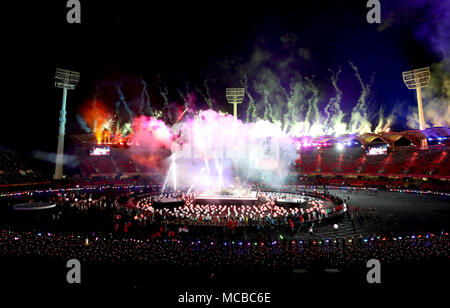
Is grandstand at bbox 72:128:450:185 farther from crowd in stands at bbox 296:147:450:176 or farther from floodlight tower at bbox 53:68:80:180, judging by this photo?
floodlight tower at bbox 53:68:80:180

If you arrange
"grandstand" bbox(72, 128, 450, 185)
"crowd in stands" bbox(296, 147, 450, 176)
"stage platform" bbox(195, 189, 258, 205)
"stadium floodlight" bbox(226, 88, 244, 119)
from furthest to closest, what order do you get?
"stadium floodlight" bbox(226, 88, 244, 119) < "grandstand" bbox(72, 128, 450, 185) < "crowd in stands" bbox(296, 147, 450, 176) < "stage platform" bbox(195, 189, 258, 205)

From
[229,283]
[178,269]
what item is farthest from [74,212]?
[229,283]

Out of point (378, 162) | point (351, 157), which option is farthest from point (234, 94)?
point (378, 162)

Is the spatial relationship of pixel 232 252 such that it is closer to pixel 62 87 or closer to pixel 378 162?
pixel 378 162

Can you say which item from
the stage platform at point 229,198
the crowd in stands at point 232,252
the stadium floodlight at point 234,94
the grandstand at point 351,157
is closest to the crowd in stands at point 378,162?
the grandstand at point 351,157

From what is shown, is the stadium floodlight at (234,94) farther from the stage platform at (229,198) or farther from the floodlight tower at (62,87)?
the stage platform at (229,198)

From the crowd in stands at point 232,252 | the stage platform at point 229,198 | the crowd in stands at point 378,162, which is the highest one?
the crowd in stands at point 378,162

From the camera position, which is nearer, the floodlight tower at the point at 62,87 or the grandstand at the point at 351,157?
the grandstand at the point at 351,157

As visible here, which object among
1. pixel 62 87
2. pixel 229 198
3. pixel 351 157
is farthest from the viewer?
pixel 351 157

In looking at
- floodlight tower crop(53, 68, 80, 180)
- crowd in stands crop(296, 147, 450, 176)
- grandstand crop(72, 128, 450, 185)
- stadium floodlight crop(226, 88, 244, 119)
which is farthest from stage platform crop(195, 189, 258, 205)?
floodlight tower crop(53, 68, 80, 180)

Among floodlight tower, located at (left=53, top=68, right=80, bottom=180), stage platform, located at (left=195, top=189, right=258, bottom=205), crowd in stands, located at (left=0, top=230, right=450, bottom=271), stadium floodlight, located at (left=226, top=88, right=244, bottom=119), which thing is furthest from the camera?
stadium floodlight, located at (left=226, top=88, right=244, bottom=119)

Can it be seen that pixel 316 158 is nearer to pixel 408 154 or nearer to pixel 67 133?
pixel 408 154
